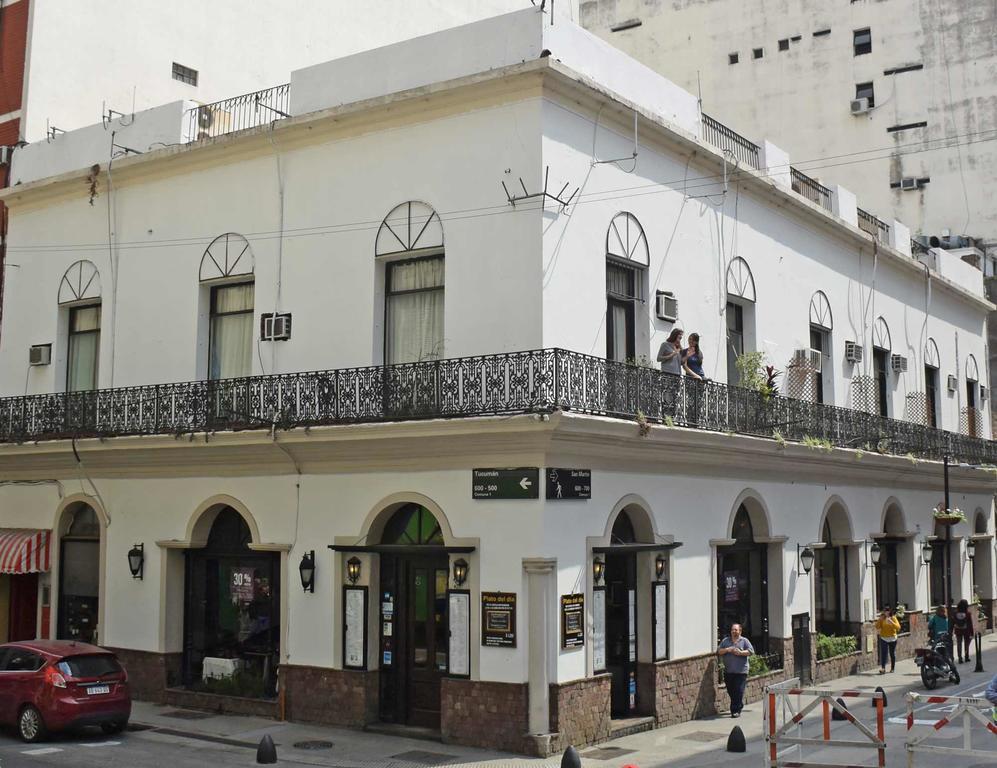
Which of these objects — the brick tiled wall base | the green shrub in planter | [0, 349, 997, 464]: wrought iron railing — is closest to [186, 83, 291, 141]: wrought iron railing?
[0, 349, 997, 464]: wrought iron railing

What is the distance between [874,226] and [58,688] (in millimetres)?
22204

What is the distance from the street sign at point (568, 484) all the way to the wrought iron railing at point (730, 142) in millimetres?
8067

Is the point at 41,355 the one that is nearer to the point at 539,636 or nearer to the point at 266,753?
the point at 266,753

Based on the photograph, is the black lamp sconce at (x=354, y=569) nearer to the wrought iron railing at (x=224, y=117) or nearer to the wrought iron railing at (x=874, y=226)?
the wrought iron railing at (x=224, y=117)

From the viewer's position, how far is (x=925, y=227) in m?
39.5

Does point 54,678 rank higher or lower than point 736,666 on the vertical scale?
higher

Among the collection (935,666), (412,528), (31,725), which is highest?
(412,528)

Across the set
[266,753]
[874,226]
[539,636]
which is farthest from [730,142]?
[266,753]

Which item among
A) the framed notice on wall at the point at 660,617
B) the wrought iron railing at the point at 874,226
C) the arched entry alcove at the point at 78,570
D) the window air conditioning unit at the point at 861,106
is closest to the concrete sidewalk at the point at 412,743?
the framed notice on wall at the point at 660,617

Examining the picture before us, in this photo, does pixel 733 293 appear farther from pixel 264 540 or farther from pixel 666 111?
pixel 264 540

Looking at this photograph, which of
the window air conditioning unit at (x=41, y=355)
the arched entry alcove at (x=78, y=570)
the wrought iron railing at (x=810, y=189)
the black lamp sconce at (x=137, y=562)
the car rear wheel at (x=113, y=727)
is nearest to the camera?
the car rear wheel at (x=113, y=727)

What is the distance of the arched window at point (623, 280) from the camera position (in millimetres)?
19078

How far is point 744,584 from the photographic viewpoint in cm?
2248

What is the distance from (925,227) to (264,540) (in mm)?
28280
